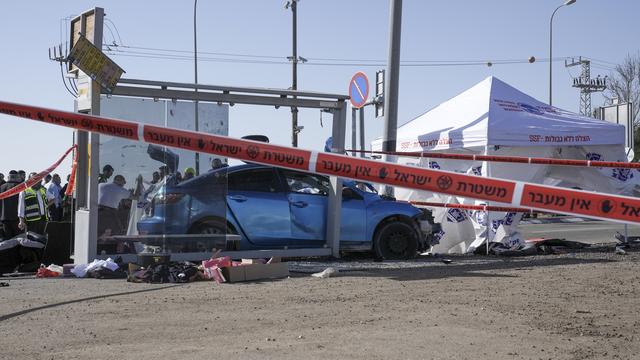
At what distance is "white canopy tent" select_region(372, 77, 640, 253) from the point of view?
1380 centimetres

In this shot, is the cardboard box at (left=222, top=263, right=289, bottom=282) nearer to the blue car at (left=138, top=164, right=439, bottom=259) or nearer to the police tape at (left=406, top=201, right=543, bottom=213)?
the blue car at (left=138, top=164, right=439, bottom=259)

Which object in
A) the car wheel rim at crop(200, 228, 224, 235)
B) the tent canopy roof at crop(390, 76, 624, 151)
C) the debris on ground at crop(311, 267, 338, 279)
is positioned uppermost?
the tent canopy roof at crop(390, 76, 624, 151)

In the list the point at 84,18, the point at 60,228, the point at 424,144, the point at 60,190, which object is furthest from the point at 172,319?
the point at 60,190

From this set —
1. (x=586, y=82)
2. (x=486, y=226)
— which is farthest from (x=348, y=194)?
(x=586, y=82)

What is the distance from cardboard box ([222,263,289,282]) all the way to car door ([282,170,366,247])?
2110mm

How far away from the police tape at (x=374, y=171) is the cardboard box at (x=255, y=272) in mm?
3637

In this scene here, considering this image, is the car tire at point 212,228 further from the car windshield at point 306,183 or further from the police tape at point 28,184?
the police tape at point 28,184

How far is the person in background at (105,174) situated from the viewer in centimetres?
1057

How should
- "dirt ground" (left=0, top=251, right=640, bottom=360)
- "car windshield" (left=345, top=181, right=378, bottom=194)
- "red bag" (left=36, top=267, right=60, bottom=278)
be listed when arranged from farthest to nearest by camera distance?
"car windshield" (left=345, top=181, right=378, bottom=194)
"red bag" (left=36, top=267, right=60, bottom=278)
"dirt ground" (left=0, top=251, right=640, bottom=360)

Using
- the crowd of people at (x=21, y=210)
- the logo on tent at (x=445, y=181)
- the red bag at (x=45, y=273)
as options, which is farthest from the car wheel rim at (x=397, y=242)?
the logo on tent at (x=445, y=181)

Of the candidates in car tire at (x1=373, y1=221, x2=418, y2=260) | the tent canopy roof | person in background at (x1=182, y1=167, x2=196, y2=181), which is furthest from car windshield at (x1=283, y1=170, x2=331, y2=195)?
the tent canopy roof

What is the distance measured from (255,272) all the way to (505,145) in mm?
6363

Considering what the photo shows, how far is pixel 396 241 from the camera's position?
12.7 meters

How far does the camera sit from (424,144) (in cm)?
1528
